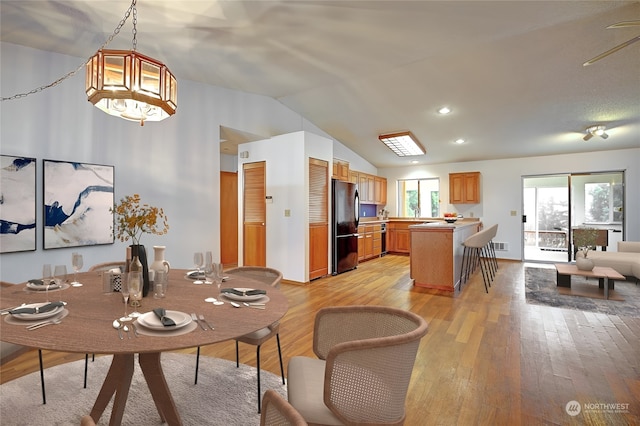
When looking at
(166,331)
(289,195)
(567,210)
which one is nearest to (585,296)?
(567,210)

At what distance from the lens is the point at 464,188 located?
769 centimetres

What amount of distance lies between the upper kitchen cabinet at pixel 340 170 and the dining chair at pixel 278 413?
222 inches

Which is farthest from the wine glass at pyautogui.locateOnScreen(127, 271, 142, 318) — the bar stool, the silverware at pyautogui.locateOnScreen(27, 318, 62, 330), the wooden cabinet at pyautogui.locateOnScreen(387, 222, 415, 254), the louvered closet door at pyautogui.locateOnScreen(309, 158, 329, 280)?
the wooden cabinet at pyautogui.locateOnScreen(387, 222, 415, 254)

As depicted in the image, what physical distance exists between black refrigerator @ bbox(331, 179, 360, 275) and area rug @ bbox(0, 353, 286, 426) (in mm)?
3405

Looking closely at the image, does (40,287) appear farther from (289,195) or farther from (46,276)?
(289,195)

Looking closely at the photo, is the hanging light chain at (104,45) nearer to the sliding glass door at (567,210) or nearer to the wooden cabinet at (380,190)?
the wooden cabinet at (380,190)

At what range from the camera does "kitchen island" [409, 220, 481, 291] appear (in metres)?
4.48

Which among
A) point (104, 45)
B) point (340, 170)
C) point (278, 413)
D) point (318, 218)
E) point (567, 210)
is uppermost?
point (104, 45)

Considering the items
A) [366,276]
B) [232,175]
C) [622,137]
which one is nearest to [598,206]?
[622,137]

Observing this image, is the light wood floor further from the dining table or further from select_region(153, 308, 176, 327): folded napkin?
select_region(153, 308, 176, 327): folded napkin

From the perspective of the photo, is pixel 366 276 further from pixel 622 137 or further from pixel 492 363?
pixel 622 137

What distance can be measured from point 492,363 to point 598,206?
743cm

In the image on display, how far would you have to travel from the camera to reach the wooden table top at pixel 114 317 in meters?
1.09
